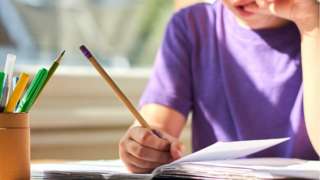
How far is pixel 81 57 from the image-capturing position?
1.43 meters

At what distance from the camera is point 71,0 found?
1436 mm

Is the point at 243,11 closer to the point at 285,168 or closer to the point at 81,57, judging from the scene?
the point at 285,168

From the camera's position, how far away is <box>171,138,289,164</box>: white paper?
25.9 inches

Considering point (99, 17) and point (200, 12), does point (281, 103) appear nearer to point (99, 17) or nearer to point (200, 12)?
point (200, 12)

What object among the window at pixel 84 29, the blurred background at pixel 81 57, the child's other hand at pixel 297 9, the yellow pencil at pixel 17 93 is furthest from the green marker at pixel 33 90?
the window at pixel 84 29

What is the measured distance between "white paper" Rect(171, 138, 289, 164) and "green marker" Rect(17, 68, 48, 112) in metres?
0.15

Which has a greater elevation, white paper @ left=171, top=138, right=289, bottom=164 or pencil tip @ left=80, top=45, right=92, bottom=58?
pencil tip @ left=80, top=45, right=92, bottom=58

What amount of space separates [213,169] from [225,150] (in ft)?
0.34

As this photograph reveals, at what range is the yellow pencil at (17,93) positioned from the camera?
633mm

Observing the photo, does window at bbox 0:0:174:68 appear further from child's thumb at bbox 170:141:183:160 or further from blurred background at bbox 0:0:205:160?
child's thumb at bbox 170:141:183:160

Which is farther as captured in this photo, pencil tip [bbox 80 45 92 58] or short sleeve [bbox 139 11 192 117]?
short sleeve [bbox 139 11 192 117]

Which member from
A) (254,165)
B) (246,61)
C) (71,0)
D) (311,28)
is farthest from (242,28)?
(71,0)

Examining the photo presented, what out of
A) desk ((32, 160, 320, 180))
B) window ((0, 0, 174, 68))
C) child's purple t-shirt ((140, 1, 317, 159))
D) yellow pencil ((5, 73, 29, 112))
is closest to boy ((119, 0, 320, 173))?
child's purple t-shirt ((140, 1, 317, 159))

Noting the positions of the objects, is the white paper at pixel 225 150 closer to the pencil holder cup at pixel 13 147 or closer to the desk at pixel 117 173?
the desk at pixel 117 173
